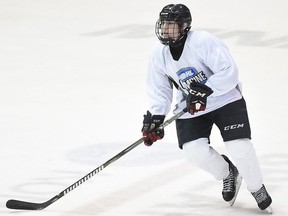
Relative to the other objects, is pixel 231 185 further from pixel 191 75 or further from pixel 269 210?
pixel 191 75

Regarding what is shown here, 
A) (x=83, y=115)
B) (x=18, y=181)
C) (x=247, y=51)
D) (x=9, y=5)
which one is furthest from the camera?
(x=9, y=5)

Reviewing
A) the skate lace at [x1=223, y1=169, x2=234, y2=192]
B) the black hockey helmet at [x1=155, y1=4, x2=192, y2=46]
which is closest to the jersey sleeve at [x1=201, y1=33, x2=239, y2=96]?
the black hockey helmet at [x1=155, y1=4, x2=192, y2=46]

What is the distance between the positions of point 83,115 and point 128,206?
184 cm

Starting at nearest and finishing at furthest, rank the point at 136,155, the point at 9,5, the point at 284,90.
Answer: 1. the point at 136,155
2. the point at 284,90
3. the point at 9,5

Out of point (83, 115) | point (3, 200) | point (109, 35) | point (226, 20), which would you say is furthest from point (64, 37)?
point (3, 200)

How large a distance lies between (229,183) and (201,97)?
1.84 ft

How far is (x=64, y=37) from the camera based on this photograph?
30.9 feet

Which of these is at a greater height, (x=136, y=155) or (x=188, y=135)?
(x=188, y=135)

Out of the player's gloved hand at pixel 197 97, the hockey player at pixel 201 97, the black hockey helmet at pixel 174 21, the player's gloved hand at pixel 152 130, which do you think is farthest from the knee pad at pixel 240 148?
the black hockey helmet at pixel 174 21

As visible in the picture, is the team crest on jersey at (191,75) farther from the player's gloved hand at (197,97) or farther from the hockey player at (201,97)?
the player's gloved hand at (197,97)

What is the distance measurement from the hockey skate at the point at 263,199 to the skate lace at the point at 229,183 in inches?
6.1

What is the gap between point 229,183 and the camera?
5.25 metres

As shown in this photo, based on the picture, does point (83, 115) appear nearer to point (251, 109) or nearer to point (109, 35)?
point (251, 109)

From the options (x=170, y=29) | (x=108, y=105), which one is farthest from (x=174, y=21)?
(x=108, y=105)
